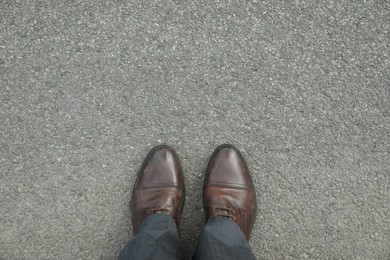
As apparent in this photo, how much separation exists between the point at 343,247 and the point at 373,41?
99 cm

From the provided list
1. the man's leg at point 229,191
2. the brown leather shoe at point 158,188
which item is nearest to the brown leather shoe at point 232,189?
the man's leg at point 229,191

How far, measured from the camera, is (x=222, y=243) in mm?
1462

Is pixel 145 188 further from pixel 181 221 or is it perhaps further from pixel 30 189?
pixel 30 189

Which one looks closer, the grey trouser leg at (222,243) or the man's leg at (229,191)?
the grey trouser leg at (222,243)

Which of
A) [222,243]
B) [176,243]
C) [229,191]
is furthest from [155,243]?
[229,191]

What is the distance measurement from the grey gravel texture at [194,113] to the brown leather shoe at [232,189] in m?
0.05

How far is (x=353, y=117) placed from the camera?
1684mm

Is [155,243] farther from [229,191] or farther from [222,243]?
[229,191]

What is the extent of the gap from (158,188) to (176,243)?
1.00 feet

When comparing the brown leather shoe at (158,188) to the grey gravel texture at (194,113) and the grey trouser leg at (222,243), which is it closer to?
the grey gravel texture at (194,113)

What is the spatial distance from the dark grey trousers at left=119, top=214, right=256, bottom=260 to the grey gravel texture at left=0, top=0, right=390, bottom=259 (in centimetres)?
19

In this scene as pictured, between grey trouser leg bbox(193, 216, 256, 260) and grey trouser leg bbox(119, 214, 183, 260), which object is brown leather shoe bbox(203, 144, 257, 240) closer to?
grey trouser leg bbox(193, 216, 256, 260)

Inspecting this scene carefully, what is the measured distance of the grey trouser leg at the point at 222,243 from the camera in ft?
4.63

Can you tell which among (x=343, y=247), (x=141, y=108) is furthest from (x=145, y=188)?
(x=343, y=247)
